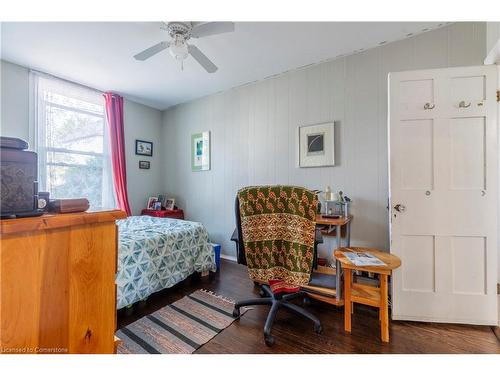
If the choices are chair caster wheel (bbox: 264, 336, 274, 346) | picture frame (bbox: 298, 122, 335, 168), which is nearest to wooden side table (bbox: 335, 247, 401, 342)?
chair caster wheel (bbox: 264, 336, 274, 346)

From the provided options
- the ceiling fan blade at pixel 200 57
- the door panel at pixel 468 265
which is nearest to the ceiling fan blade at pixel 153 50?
the ceiling fan blade at pixel 200 57

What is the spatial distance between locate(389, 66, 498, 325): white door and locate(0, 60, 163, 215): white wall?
390 cm

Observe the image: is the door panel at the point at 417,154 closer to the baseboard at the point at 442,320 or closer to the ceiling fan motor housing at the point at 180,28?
the baseboard at the point at 442,320

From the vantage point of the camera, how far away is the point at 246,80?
3.18m

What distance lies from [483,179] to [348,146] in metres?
1.17

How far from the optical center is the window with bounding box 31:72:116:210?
2.90 meters

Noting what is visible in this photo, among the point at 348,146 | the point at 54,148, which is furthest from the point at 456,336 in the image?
the point at 54,148

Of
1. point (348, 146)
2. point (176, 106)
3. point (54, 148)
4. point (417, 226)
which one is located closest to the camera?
point (417, 226)

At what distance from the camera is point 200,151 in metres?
3.83

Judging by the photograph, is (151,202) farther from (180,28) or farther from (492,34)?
(492,34)

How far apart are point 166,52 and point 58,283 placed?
2.65 m

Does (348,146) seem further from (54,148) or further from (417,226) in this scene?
(54,148)

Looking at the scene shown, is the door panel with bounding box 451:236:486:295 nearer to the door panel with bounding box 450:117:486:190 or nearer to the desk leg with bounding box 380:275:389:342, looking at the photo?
the door panel with bounding box 450:117:486:190

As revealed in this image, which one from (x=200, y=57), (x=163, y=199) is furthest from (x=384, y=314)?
(x=163, y=199)
